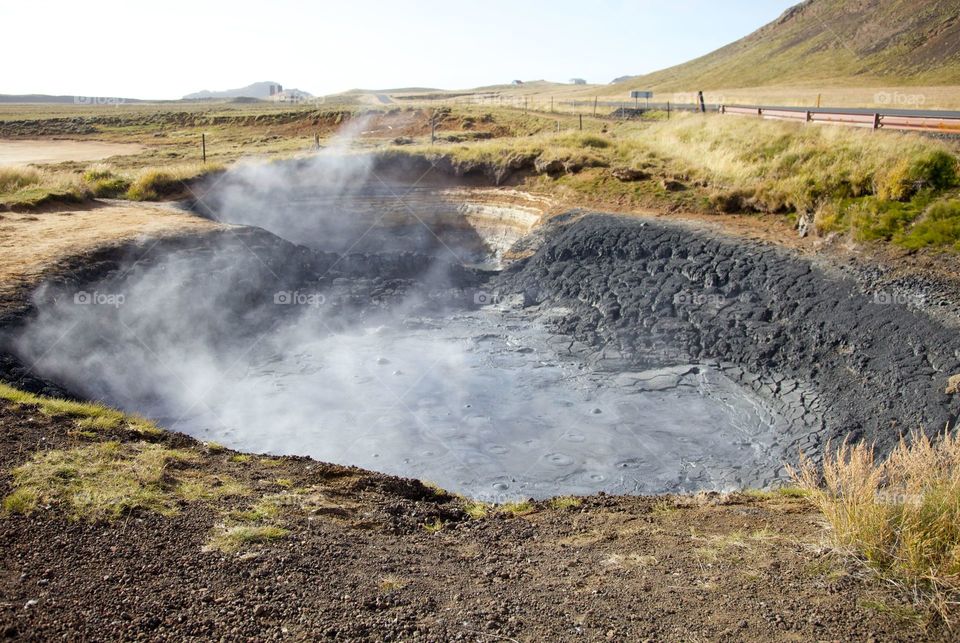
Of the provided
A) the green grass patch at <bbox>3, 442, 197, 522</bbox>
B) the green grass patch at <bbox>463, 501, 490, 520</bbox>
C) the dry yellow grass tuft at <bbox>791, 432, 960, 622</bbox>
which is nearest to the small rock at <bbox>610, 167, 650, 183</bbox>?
the green grass patch at <bbox>463, 501, 490, 520</bbox>

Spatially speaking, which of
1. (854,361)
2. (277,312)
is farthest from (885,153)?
(277,312)

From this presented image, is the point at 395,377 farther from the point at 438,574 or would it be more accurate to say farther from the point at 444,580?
the point at 444,580

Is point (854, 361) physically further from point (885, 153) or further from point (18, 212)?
point (18, 212)

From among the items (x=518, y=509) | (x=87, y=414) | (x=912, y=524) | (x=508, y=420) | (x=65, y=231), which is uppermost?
(x=65, y=231)

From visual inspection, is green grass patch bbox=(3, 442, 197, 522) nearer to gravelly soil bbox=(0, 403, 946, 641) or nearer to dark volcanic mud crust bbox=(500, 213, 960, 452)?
gravelly soil bbox=(0, 403, 946, 641)

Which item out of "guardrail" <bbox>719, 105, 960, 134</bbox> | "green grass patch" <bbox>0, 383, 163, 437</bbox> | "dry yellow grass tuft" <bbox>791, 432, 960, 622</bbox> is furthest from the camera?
"guardrail" <bbox>719, 105, 960, 134</bbox>

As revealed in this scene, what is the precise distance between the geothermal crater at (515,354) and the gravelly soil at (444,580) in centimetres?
379

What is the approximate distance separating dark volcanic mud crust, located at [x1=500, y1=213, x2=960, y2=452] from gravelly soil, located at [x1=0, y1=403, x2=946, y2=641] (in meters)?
5.71

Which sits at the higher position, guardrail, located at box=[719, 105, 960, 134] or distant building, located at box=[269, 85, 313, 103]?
distant building, located at box=[269, 85, 313, 103]

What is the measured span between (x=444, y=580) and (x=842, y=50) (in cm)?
9186

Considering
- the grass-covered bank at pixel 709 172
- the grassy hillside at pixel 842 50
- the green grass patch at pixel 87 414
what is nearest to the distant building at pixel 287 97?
the grassy hillside at pixel 842 50

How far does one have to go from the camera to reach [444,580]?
602 centimetres

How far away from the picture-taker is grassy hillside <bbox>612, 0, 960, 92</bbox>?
66.8 meters

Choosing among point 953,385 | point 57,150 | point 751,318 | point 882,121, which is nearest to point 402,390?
point 751,318
